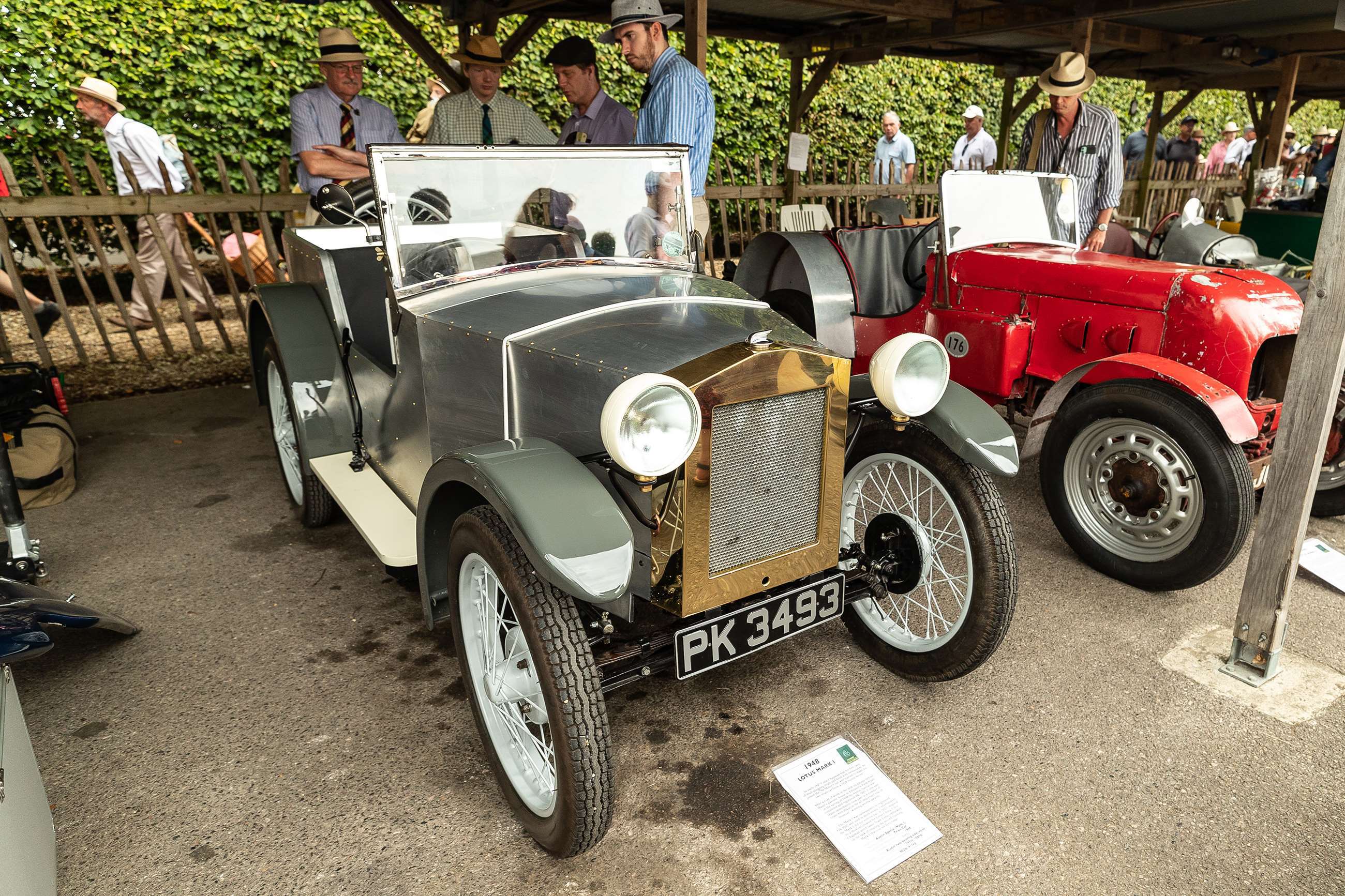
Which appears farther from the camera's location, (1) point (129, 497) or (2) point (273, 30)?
(2) point (273, 30)

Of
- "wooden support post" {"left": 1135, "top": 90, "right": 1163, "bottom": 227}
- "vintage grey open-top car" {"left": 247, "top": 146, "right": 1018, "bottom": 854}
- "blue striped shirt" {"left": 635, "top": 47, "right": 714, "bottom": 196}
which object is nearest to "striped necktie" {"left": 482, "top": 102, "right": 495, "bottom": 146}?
"blue striped shirt" {"left": 635, "top": 47, "right": 714, "bottom": 196}

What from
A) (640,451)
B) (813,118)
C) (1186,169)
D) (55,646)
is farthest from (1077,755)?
(1186,169)

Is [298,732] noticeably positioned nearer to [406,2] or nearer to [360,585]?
[360,585]

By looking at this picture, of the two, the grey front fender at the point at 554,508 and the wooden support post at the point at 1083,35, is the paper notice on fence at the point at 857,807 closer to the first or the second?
the grey front fender at the point at 554,508

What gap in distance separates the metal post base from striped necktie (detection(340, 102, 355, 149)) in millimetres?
5022

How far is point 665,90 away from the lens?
372 cm

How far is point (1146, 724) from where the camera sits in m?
2.35

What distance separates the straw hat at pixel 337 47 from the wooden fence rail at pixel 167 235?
1.35 m

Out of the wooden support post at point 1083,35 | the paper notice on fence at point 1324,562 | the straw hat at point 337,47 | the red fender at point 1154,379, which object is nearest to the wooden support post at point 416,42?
the straw hat at point 337,47

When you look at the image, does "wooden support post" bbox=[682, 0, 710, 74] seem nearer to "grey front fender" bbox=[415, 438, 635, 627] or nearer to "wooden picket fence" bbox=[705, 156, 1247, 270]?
"wooden picket fence" bbox=[705, 156, 1247, 270]

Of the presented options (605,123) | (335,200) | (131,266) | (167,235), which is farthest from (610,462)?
(167,235)

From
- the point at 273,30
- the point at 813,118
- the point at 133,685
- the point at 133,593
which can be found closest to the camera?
the point at 133,685

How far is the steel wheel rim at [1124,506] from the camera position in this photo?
2.90m

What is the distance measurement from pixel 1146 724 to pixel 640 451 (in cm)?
172
